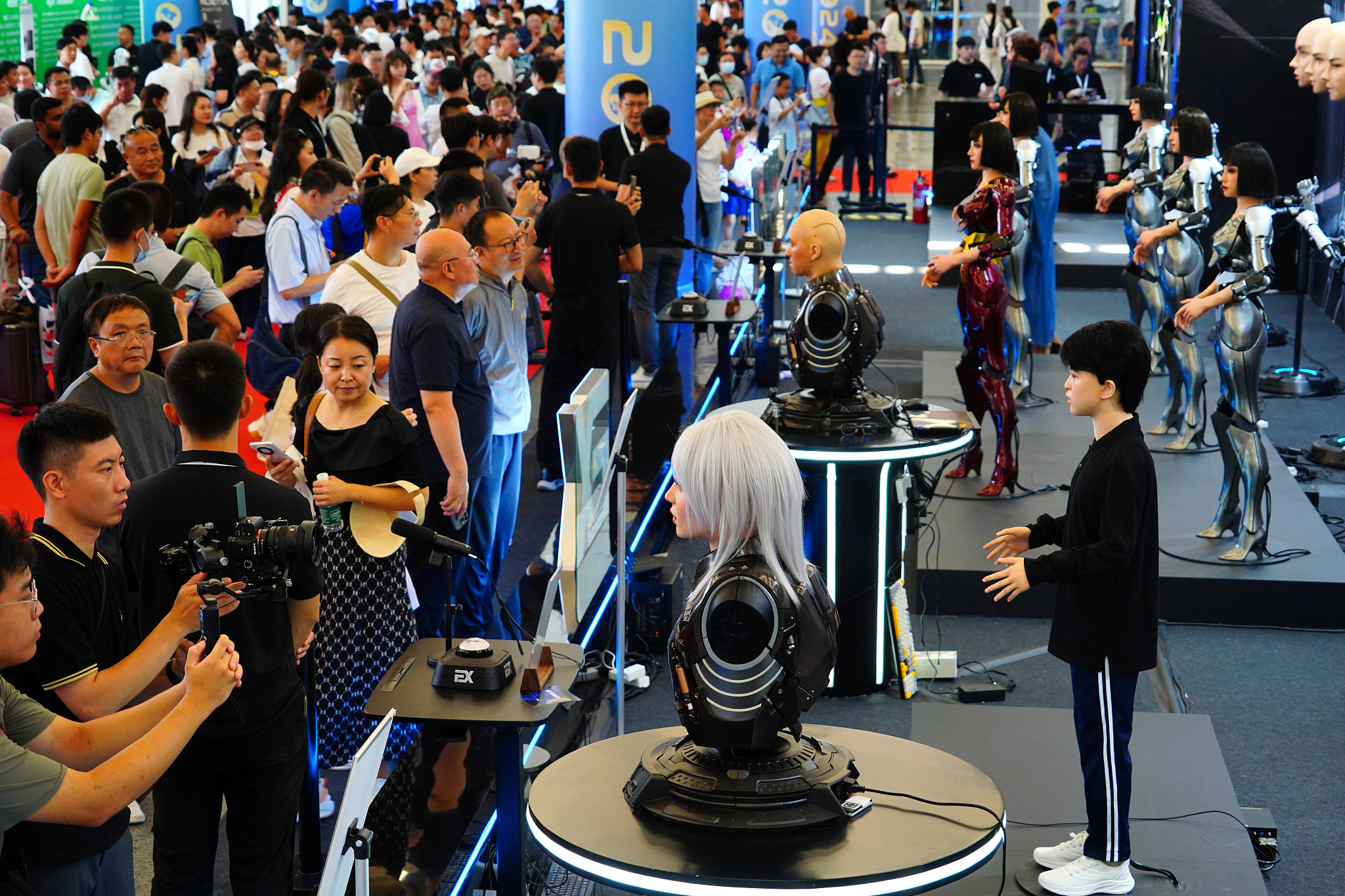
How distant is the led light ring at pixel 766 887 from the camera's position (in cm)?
234

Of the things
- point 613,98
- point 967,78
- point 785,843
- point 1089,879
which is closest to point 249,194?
point 613,98

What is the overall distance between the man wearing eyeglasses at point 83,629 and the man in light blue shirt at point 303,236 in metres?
3.08

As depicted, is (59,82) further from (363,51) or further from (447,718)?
(447,718)

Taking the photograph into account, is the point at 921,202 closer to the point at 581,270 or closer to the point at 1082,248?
the point at 1082,248

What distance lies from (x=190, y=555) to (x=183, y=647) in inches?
15.3

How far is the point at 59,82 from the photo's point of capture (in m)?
10.6

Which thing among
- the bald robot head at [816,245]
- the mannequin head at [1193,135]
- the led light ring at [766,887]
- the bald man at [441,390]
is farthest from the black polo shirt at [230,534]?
the mannequin head at [1193,135]

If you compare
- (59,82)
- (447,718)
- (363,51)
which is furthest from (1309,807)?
(363,51)

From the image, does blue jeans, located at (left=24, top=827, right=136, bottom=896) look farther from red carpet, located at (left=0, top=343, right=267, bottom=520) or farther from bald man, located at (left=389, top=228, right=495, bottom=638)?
red carpet, located at (left=0, top=343, right=267, bottom=520)

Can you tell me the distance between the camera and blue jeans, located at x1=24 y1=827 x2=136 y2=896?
101 inches

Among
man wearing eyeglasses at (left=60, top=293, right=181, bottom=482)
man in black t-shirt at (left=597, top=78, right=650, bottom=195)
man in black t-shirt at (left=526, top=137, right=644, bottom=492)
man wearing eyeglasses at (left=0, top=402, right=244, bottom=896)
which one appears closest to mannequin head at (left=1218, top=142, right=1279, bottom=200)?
man in black t-shirt at (left=526, top=137, right=644, bottom=492)

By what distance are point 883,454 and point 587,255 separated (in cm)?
268

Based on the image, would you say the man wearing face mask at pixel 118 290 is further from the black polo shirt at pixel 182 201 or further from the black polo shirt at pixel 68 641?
the black polo shirt at pixel 182 201

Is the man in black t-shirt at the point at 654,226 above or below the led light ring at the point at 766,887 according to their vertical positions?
above
